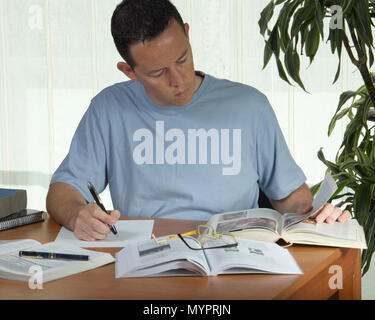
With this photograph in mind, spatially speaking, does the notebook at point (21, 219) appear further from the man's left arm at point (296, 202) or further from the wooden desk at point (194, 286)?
the man's left arm at point (296, 202)

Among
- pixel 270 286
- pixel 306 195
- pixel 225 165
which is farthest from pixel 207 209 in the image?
pixel 270 286

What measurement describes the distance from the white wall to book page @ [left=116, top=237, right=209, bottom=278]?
1.98 meters

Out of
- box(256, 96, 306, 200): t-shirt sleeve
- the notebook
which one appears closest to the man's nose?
box(256, 96, 306, 200): t-shirt sleeve

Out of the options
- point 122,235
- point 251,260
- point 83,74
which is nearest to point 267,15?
point 122,235

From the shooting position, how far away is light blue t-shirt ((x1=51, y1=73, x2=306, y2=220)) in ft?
5.90

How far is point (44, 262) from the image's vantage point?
123 centimetres

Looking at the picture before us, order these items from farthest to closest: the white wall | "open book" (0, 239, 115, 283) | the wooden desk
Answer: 1. the white wall
2. "open book" (0, 239, 115, 283)
3. the wooden desk

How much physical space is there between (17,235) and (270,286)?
2.53 feet

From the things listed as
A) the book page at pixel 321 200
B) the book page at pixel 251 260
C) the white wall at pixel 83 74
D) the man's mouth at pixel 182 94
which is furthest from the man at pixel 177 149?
the white wall at pixel 83 74

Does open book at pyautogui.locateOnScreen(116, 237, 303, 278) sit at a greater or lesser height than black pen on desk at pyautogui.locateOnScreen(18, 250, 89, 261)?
greater

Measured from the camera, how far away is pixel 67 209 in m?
1.60

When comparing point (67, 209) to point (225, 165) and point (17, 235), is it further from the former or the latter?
point (225, 165)

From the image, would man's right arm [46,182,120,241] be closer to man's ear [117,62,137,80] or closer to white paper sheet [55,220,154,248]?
white paper sheet [55,220,154,248]

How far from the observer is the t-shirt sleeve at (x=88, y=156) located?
1828 millimetres
